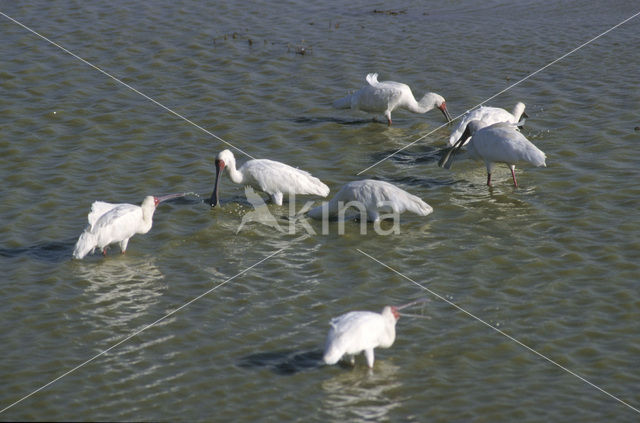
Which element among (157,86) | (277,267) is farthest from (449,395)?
(157,86)

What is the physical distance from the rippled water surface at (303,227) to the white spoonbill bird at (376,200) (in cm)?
27

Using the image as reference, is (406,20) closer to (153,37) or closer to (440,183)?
(153,37)

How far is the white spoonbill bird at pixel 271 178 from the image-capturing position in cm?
1096

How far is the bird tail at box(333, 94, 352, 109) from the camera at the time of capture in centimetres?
1351

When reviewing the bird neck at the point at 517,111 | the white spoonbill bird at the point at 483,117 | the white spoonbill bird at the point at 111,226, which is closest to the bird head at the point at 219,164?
the white spoonbill bird at the point at 111,226

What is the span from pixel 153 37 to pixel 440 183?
6830 millimetres

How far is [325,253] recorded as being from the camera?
33.0 feet

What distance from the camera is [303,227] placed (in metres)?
10.7

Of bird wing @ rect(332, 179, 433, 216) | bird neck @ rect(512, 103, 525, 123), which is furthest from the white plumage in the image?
bird neck @ rect(512, 103, 525, 123)

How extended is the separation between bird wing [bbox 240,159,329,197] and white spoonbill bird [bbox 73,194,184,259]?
4.84 ft

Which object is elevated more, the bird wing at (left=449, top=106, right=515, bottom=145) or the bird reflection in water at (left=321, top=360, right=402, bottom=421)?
the bird wing at (left=449, top=106, right=515, bottom=145)

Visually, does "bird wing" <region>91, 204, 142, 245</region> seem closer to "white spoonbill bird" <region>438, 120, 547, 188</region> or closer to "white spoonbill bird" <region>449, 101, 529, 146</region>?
"white spoonbill bird" <region>438, 120, 547, 188</region>

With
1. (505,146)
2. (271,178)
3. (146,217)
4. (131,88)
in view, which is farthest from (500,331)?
(131,88)

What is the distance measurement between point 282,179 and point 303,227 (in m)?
0.64
